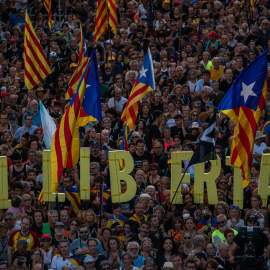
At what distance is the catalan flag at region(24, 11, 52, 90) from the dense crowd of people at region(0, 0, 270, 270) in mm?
452

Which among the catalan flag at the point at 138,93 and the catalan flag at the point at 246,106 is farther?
the catalan flag at the point at 138,93

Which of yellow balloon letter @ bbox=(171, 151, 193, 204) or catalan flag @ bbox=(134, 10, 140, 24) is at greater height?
catalan flag @ bbox=(134, 10, 140, 24)

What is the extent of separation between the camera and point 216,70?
23.3 meters

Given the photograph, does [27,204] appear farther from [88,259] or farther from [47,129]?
[88,259]

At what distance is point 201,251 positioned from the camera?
52.0 ft

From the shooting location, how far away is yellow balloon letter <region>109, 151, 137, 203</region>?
692 inches

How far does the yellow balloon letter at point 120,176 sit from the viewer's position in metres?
17.6

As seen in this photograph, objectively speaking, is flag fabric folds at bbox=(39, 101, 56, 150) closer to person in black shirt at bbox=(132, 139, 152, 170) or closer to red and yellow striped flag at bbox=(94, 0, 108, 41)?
person in black shirt at bbox=(132, 139, 152, 170)

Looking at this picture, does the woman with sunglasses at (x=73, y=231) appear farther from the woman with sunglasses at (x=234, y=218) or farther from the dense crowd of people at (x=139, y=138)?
the woman with sunglasses at (x=234, y=218)

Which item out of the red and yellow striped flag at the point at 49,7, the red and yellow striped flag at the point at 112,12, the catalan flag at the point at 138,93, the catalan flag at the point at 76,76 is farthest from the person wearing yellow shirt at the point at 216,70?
the red and yellow striped flag at the point at 49,7

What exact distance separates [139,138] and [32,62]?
3718mm

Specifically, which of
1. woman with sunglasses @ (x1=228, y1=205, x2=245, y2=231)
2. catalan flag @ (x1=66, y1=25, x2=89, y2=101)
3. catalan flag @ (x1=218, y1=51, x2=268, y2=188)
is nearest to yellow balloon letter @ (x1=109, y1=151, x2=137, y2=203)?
woman with sunglasses @ (x1=228, y1=205, x2=245, y2=231)

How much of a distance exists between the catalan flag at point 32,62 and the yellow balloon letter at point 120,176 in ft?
14.9

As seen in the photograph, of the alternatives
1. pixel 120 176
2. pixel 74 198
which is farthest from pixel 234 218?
pixel 74 198
